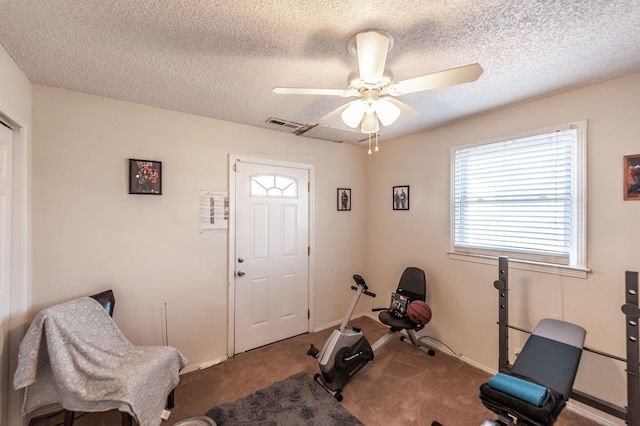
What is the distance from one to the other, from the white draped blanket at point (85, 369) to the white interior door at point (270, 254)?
1067mm

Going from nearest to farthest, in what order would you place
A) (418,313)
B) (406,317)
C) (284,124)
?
1. (418,313)
2. (406,317)
3. (284,124)

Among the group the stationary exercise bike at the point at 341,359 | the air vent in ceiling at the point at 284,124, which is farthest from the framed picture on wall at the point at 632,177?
the air vent in ceiling at the point at 284,124

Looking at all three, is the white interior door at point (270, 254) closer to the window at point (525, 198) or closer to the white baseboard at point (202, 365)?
the white baseboard at point (202, 365)

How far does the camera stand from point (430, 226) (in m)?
2.98

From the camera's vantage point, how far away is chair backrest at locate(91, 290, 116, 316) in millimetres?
1997

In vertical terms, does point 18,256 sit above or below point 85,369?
above

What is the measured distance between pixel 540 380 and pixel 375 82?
1923mm

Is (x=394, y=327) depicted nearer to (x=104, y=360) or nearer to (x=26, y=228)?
(x=104, y=360)

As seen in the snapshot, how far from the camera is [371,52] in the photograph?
1.22 meters

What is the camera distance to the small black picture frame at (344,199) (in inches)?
141

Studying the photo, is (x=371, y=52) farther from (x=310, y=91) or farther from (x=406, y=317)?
(x=406, y=317)

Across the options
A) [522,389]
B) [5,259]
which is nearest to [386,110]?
[522,389]

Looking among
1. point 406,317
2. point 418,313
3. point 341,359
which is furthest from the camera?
point 406,317

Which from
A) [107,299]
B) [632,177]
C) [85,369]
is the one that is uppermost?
[632,177]
